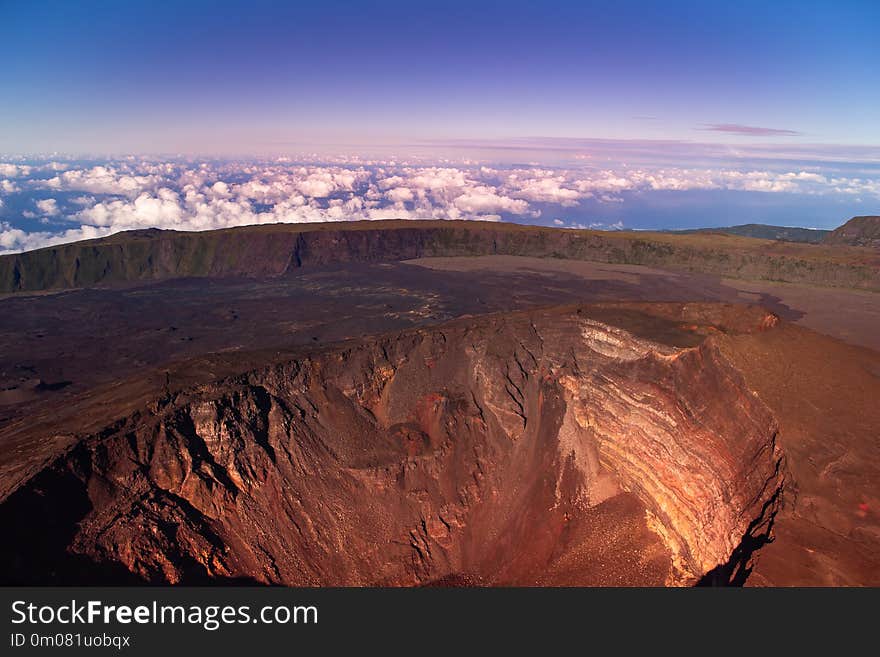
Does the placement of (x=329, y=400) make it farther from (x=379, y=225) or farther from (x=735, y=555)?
(x=379, y=225)

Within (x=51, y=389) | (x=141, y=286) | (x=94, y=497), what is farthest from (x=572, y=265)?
(x=94, y=497)

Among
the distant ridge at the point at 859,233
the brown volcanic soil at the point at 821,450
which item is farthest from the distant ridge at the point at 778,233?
the brown volcanic soil at the point at 821,450

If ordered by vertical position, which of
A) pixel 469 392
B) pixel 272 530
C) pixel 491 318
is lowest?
pixel 272 530

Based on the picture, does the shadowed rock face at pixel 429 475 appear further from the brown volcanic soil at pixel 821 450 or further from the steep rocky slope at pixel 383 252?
the steep rocky slope at pixel 383 252

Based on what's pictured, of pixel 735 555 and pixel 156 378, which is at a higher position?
pixel 156 378

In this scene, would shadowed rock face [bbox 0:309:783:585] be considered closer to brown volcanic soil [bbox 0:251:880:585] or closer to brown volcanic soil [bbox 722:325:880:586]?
brown volcanic soil [bbox 0:251:880:585]

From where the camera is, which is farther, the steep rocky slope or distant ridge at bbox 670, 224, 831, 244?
distant ridge at bbox 670, 224, 831, 244

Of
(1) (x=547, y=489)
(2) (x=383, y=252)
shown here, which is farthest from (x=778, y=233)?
(1) (x=547, y=489)

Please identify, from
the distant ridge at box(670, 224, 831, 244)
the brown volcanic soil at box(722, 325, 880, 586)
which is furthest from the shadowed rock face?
the distant ridge at box(670, 224, 831, 244)
